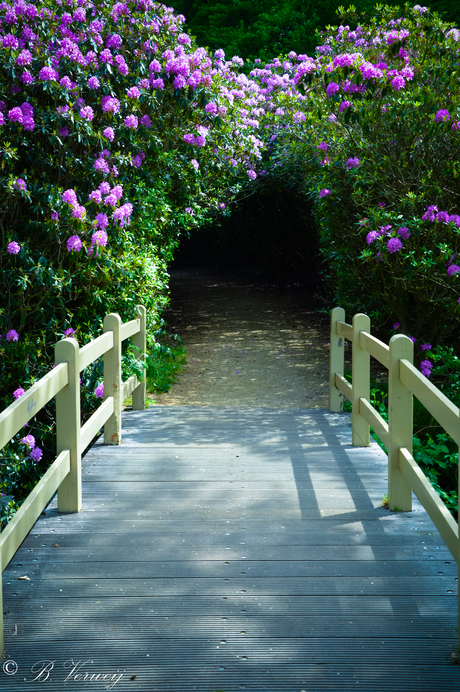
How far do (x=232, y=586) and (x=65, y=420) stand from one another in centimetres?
138

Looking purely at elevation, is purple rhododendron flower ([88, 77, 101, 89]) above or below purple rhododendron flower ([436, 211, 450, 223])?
above

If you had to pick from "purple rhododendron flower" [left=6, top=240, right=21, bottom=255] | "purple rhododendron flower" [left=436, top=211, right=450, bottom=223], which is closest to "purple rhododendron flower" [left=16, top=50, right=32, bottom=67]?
"purple rhododendron flower" [left=6, top=240, right=21, bottom=255]

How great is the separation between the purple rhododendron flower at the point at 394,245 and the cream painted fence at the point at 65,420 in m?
2.94

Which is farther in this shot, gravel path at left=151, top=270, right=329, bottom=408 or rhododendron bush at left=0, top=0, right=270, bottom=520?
gravel path at left=151, top=270, right=329, bottom=408

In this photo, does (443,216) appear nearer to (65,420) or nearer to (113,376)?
(113,376)

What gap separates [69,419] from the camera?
378 cm

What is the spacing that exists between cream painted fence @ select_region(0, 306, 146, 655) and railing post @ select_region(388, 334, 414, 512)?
1.80m

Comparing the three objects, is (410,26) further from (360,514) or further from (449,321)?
(360,514)

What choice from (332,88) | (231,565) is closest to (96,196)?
(332,88)

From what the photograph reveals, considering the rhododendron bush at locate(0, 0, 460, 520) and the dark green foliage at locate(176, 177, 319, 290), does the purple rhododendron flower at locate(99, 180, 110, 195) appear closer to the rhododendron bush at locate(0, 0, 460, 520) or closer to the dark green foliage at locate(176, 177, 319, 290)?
the rhododendron bush at locate(0, 0, 460, 520)

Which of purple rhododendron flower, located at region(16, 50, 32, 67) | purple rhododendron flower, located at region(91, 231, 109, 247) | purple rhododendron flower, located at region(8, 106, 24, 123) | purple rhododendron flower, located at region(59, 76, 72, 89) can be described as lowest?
purple rhododendron flower, located at region(91, 231, 109, 247)

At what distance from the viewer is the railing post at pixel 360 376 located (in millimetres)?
5027

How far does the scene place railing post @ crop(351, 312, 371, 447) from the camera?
5.03 meters

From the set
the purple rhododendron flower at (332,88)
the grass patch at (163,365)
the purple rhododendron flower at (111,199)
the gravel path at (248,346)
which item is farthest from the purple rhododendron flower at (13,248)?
the purple rhododendron flower at (332,88)
